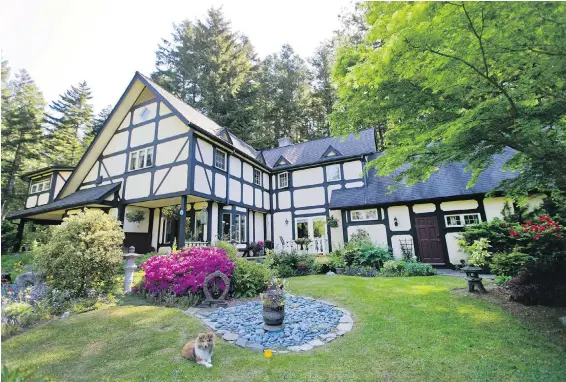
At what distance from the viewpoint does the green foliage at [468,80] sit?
2.94 m

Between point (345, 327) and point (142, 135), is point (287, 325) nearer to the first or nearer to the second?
point (345, 327)

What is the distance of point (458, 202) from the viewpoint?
10617mm

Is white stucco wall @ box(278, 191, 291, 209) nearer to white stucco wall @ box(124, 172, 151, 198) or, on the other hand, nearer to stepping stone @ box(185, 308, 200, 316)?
white stucco wall @ box(124, 172, 151, 198)

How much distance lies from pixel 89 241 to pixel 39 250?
1.19 metres

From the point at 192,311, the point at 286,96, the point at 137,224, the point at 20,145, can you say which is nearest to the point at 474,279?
the point at 192,311

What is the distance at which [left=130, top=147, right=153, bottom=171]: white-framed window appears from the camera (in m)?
11.9

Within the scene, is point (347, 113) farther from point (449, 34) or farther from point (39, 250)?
point (39, 250)

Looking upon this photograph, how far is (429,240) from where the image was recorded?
10805mm

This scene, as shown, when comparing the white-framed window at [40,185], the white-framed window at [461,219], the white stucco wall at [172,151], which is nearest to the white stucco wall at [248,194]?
the white stucco wall at [172,151]

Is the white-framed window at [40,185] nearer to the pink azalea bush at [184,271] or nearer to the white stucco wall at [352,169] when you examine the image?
the pink azalea bush at [184,271]

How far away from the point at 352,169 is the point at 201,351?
497 inches

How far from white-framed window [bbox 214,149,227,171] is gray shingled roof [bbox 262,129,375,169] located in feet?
14.6

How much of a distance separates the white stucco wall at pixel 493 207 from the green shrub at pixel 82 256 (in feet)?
41.1

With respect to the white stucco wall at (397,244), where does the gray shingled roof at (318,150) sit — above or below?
above
